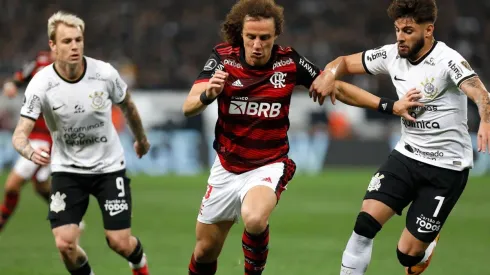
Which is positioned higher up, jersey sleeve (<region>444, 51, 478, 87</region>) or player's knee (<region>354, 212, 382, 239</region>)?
jersey sleeve (<region>444, 51, 478, 87</region>)

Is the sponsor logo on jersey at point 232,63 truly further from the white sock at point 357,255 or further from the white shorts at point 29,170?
the white shorts at point 29,170

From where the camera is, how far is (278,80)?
7160mm

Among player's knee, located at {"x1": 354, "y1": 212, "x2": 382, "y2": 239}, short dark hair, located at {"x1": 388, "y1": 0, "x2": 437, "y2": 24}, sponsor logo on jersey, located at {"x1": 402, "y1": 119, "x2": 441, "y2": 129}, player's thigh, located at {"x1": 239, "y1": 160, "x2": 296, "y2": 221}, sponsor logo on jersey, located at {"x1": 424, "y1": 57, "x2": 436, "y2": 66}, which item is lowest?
player's knee, located at {"x1": 354, "y1": 212, "x2": 382, "y2": 239}

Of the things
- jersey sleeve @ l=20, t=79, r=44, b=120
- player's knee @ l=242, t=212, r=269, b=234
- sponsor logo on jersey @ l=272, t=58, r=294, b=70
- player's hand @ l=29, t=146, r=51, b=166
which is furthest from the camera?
jersey sleeve @ l=20, t=79, r=44, b=120

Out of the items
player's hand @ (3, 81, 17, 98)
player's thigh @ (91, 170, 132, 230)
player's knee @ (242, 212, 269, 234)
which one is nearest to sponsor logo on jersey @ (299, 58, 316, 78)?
player's knee @ (242, 212, 269, 234)

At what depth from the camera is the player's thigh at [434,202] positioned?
24.0 feet

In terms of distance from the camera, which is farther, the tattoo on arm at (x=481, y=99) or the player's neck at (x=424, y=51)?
the player's neck at (x=424, y=51)

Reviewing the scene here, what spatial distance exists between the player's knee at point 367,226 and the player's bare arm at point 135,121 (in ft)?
7.26

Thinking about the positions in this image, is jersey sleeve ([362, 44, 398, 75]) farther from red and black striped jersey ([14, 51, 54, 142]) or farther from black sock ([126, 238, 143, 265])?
red and black striped jersey ([14, 51, 54, 142])

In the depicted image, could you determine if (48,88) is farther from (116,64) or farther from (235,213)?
(116,64)

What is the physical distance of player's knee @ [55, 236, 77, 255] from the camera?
7332 millimetres

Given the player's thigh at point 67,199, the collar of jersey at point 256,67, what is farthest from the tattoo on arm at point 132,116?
the collar of jersey at point 256,67

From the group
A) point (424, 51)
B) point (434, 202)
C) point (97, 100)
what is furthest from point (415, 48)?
point (97, 100)

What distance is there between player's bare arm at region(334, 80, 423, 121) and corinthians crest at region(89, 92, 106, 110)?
79.2 inches
